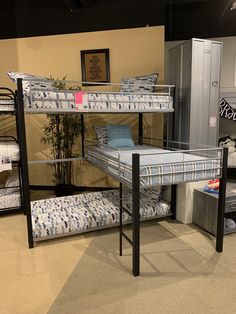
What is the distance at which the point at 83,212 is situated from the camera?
9.07 ft

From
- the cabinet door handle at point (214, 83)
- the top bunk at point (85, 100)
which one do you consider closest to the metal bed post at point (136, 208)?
the top bunk at point (85, 100)

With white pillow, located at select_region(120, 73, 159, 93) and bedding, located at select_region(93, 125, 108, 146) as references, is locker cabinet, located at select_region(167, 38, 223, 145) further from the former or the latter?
bedding, located at select_region(93, 125, 108, 146)

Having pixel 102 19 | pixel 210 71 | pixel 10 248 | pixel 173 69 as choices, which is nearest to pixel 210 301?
pixel 10 248

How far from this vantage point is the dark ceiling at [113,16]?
3770 mm

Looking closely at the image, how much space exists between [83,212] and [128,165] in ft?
3.24

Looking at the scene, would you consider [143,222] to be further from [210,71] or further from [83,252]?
[210,71]

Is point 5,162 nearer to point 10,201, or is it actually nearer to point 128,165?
point 10,201

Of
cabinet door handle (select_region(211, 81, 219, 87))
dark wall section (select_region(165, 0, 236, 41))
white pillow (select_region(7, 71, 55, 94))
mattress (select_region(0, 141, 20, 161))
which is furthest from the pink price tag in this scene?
dark wall section (select_region(165, 0, 236, 41))

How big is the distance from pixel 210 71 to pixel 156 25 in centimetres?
123

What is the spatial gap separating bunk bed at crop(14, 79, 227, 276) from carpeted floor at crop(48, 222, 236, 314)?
172mm

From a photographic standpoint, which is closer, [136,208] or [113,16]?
[136,208]

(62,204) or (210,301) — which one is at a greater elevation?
(62,204)

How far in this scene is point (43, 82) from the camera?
9.19ft

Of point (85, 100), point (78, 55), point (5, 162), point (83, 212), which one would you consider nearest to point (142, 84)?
point (85, 100)
